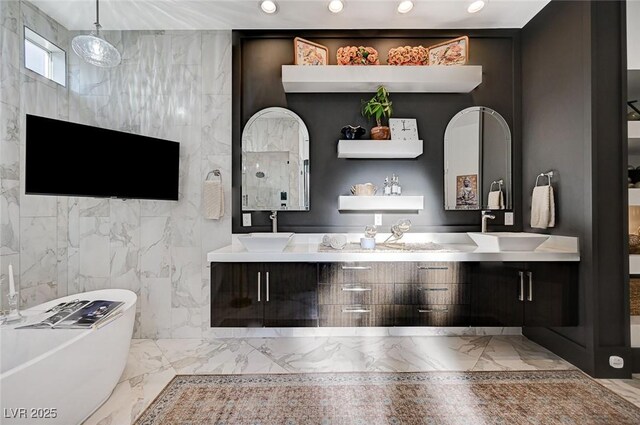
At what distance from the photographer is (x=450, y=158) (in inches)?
118

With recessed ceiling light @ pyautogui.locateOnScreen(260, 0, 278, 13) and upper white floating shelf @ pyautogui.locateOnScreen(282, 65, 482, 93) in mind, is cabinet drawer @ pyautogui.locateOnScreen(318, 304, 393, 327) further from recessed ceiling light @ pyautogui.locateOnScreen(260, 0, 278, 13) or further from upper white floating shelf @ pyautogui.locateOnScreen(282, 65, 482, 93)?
recessed ceiling light @ pyautogui.locateOnScreen(260, 0, 278, 13)

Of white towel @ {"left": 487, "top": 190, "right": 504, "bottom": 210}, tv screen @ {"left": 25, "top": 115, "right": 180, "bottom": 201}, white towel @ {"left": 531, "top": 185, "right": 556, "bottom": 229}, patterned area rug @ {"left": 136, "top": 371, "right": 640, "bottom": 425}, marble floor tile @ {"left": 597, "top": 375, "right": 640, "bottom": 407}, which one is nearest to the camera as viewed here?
patterned area rug @ {"left": 136, "top": 371, "right": 640, "bottom": 425}

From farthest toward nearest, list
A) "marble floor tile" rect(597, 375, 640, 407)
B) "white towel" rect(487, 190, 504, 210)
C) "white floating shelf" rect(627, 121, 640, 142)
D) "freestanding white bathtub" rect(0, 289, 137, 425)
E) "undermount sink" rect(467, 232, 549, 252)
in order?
"white towel" rect(487, 190, 504, 210) < "undermount sink" rect(467, 232, 549, 252) < "white floating shelf" rect(627, 121, 640, 142) < "marble floor tile" rect(597, 375, 640, 407) < "freestanding white bathtub" rect(0, 289, 137, 425)

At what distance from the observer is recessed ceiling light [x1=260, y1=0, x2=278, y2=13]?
2.56 m

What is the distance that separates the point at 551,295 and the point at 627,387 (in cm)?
69

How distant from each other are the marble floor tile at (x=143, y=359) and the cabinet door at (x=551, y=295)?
2797 millimetres

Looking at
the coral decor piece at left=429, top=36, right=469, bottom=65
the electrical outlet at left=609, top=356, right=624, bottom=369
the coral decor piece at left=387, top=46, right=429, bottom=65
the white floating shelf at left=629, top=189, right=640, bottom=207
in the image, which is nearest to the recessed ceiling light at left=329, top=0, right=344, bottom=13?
the coral decor piece at left=387, top=46, right=429, bottom=65

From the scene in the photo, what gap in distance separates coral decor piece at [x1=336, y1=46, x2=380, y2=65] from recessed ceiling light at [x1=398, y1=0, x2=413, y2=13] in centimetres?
36

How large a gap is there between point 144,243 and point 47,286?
821 mm

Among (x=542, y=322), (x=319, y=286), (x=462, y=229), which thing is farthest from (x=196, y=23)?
(x=542, y=322)

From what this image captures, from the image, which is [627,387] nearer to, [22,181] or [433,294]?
[433,294]

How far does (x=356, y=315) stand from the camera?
7.45 ft

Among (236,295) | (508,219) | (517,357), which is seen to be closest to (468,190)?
(508,219)

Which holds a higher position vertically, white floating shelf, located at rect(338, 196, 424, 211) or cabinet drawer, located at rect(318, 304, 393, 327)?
white floating shelf, located at rect(338, 196, 424, 211)
